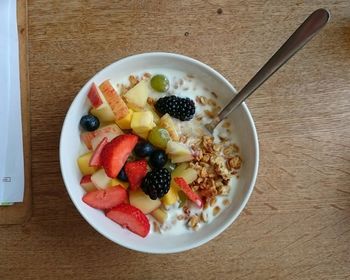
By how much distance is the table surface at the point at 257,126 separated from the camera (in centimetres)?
108

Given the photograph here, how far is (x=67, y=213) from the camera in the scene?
3.54 feet

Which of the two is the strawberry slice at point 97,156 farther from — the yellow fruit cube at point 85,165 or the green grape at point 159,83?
the green grape at point 159,83

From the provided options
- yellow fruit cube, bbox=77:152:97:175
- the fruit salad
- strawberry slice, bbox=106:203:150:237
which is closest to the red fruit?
the fruit salad

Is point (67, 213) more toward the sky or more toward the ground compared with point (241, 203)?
more toward the ground

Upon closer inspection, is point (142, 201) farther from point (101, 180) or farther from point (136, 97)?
point (136, 97)

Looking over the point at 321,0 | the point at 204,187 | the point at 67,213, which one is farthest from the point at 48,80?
the point at 321,0

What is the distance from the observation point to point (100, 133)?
102 cm

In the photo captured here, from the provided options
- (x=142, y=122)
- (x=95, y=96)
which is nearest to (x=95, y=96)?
(x=95, y=96)

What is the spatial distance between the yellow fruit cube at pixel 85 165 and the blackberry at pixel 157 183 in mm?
126

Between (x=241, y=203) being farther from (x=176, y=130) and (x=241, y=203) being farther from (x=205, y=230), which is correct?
(x=176, y=130)

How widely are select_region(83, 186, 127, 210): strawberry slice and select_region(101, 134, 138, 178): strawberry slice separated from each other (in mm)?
36

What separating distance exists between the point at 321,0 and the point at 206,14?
0.26 m

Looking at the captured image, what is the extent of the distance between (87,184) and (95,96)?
0.18 m

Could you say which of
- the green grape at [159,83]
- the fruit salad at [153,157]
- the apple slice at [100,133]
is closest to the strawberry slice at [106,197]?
the fruit salad at [153,157]
